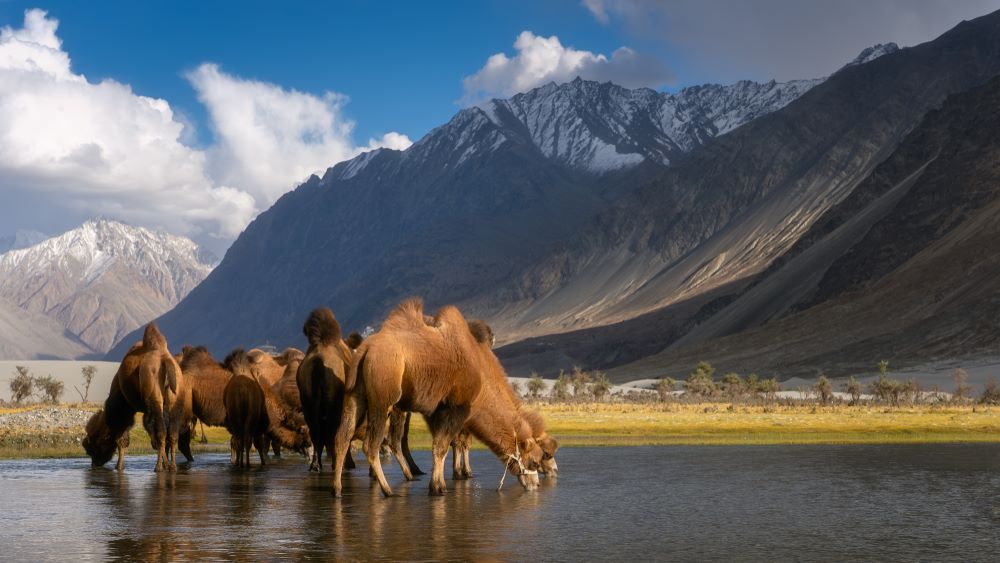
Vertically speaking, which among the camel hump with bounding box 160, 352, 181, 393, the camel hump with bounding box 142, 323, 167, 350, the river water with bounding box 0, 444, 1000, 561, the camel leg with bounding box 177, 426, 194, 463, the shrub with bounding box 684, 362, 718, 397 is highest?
the shrub with bounding box 684, 362, 718, 397

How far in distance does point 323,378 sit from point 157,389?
5643 mm

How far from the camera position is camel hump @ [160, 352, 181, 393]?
25.8m

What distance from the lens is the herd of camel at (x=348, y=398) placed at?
63.0ft

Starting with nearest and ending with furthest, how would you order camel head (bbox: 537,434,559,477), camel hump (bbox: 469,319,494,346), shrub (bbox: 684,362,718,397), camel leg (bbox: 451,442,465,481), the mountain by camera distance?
camel hump (bbox: 469,319,494,346)
camel head (bbox: 537,434,559,477)
camel leg (bbox: 451,442,465,481)
shrub (bbox: 684,362,718,397)
the mountain

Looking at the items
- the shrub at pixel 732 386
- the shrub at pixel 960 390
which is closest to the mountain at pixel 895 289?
the shrub at pixel 732 386

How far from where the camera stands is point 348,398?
19.2 m

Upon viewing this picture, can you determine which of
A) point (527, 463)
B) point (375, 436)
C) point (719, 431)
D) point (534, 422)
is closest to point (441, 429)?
point (375, 436)

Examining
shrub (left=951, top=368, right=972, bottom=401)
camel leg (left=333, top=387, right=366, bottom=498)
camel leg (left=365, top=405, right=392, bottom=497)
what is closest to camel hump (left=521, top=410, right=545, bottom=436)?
camel leg (left=365, top=405, right=392, bottom=497)

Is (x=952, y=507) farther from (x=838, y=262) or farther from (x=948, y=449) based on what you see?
(x=838, y=262)

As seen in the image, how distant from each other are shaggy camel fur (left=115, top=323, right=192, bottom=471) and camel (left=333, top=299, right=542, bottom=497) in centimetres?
783

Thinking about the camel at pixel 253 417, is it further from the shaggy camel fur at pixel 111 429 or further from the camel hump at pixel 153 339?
the shaggy camel fur at pixel 111 429

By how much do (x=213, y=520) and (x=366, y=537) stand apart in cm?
317

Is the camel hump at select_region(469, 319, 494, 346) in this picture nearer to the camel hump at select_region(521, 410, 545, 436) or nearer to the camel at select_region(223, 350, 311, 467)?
the camel hump at select_region(521, 410, 545, 436)

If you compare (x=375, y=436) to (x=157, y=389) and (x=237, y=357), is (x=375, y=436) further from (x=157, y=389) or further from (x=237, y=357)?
(x=237, y=357)
